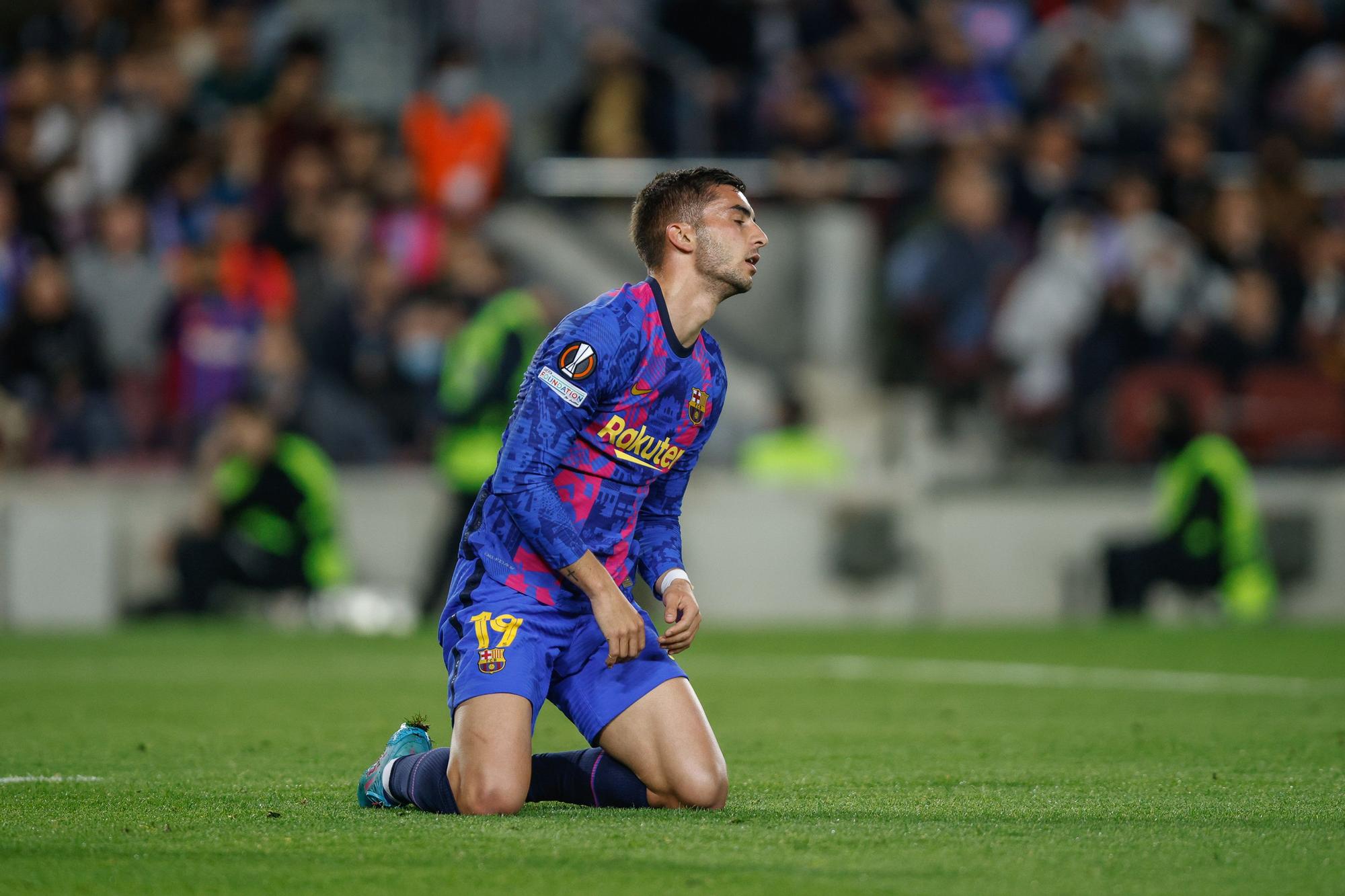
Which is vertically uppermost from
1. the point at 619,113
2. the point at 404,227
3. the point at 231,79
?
the point at 231,79

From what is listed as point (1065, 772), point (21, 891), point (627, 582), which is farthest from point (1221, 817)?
point (21, 891)

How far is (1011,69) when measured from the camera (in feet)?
58.9

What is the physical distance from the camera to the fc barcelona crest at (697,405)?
5.69m

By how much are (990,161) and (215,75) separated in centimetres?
635

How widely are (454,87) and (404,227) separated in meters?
1.46

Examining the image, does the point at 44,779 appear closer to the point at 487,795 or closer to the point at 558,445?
the point at 487,795

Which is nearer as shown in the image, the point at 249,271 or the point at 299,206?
the point at 249,271

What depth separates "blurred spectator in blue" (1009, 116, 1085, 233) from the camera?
1600cm

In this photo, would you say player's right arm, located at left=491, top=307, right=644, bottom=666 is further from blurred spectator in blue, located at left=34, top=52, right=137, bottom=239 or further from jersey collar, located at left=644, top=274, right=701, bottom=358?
blurred spectator in blue, located at left=34, top=52, right=137, bottom=239

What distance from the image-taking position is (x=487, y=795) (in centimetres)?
532

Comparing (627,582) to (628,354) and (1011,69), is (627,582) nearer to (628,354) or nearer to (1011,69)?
(628,354)

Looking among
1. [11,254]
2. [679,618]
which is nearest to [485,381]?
[11,254]

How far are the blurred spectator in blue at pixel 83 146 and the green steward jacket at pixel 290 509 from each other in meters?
3.35

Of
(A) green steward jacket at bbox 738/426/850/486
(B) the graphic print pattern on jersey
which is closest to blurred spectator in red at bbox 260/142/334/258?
(A) green steward jacket at bbox 738/426/850/486
